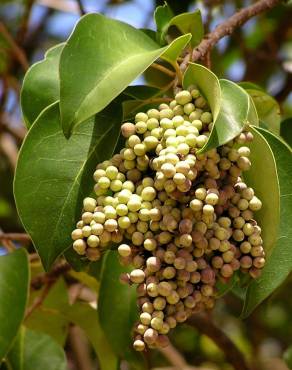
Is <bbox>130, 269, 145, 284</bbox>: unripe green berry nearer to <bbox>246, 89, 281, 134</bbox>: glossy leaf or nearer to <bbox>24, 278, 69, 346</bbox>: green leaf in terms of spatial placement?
<bbox>246, 89, 281, 134</bbox>: glossy leaf

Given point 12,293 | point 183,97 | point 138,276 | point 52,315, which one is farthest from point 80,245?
point 52,315

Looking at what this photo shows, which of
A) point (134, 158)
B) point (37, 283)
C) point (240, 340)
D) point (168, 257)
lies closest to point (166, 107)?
point (134, 158)

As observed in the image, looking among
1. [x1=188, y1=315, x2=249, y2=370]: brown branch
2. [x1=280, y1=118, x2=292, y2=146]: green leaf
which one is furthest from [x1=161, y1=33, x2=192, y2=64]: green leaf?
[x1=188, y1=315, x2=249, y2=370]: brown branch

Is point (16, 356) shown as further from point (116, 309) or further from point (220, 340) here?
point (220, 340)

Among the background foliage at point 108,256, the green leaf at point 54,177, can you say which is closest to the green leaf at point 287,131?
the background foliage at point 108,256

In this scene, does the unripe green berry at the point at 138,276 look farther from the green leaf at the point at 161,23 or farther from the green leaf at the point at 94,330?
the green leaf at the point at 94,330

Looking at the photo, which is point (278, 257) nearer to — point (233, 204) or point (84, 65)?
point (233, 204)

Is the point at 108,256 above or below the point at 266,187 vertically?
below
